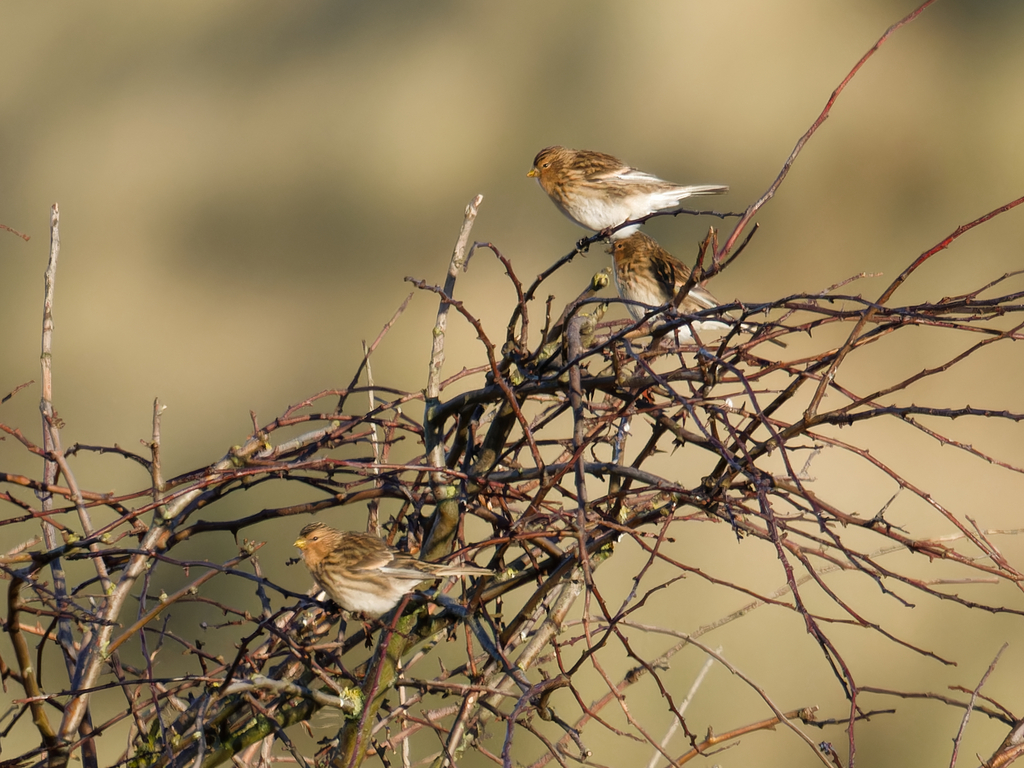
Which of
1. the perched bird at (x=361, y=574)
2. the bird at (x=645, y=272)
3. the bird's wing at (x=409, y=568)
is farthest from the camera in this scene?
the bird at (x=645, y=272)

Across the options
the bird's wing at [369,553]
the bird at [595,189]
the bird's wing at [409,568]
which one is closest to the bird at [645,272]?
the bird at [595,189]

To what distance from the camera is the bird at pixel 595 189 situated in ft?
8.79

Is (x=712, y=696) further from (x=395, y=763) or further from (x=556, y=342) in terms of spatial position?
(x=556, y=342)

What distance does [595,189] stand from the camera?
270 cm

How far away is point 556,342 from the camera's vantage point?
1.28 meters

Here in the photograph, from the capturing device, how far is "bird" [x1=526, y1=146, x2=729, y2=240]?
2.68m

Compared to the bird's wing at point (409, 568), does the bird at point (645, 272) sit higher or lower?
higher

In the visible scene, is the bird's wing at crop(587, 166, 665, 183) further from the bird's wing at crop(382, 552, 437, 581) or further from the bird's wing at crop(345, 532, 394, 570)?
the bird's wing at crop(382, 552, 437, 581)

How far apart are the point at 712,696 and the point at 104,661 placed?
2.74 metres

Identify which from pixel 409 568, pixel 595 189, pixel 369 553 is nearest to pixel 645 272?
pixel 595 189

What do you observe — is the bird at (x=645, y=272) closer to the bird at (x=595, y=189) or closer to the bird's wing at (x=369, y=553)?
the bird at (x=595, y=189)

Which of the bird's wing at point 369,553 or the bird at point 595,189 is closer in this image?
the bird's wing at point 369,553

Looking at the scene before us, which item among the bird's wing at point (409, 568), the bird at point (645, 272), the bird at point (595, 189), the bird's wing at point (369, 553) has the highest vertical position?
the bird at point (595, 189)

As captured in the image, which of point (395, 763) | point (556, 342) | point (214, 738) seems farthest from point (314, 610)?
point (395, 763)
